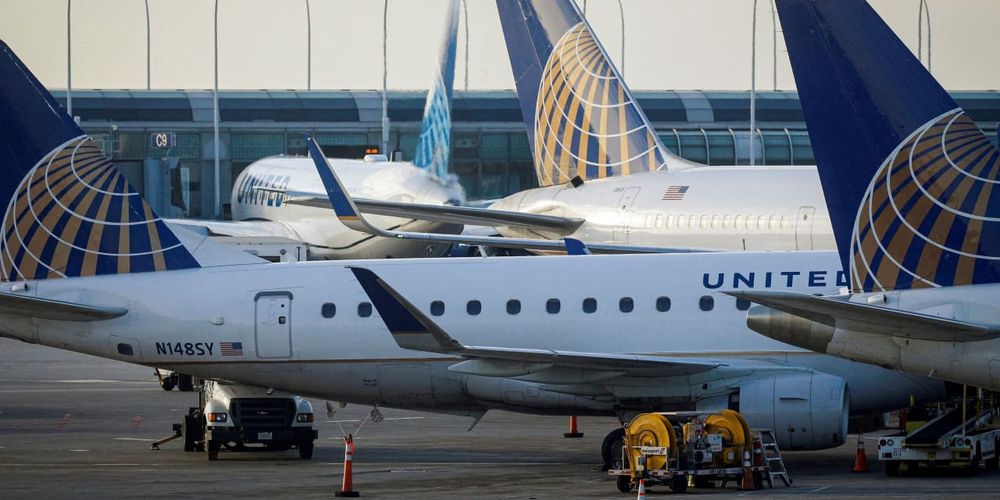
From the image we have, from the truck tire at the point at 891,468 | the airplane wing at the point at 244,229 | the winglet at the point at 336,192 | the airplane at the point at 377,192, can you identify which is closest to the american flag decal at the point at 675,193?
the winglet at the point at 336,192

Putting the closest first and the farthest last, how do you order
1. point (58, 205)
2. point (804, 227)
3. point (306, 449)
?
point (58, 205)
point (306, 449)
point (804, 227)

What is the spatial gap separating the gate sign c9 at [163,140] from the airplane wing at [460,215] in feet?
150

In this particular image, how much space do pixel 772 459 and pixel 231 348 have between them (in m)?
8.68

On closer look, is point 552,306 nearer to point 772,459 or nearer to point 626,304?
point 626,304

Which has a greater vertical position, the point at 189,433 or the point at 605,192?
the point at 605,192

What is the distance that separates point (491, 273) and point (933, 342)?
10129 millimetres

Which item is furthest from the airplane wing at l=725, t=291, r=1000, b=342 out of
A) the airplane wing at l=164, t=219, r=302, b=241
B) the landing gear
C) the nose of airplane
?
the airplane wing at l=164, t=219, r=302, b=241

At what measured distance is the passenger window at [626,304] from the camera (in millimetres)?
25719

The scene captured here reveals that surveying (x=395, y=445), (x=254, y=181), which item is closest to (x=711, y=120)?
(x=254, y=181)

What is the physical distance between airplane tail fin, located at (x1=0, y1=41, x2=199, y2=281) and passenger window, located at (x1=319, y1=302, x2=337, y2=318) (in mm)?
2441

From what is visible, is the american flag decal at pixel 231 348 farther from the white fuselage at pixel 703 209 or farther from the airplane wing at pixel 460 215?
the white fuselage at pixel 703 209

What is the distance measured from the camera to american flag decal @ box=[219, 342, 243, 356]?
26.8 metres

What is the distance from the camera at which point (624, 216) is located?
39000mm

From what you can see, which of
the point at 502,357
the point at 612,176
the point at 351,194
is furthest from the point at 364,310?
the point at 351,194
